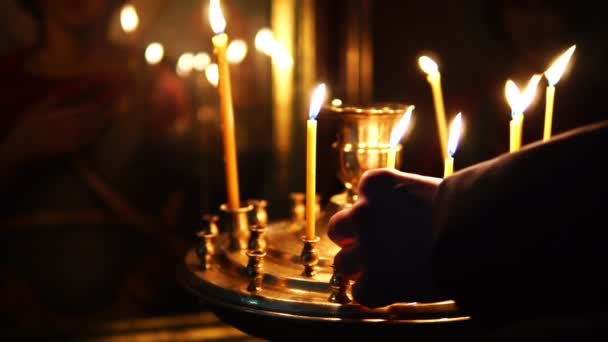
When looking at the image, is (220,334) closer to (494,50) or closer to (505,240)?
(494,50)

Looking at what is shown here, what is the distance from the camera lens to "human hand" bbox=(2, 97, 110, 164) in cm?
246

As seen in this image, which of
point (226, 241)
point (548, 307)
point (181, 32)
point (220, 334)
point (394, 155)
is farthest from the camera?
point (220, 334)

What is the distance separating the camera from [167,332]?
2.71 m

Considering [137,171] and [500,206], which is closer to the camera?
[500,206]

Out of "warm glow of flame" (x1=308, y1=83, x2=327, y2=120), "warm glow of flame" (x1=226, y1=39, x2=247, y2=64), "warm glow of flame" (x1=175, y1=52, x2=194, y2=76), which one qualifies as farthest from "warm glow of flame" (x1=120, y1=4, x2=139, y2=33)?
"warm glow of flame" (x1=308, y1=83, x2=327, y2=120)

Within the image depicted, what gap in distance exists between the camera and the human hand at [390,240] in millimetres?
920

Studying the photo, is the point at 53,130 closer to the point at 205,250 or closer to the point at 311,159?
the point at 205,250

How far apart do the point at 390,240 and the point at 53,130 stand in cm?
→ 183

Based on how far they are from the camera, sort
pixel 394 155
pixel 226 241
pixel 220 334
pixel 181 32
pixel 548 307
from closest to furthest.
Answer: pixel 548 307
pixel 394 155
pixel 226 241
pixel 181 32
pixel 220 334

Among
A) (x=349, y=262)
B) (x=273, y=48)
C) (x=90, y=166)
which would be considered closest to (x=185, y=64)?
(x=90, y=166)

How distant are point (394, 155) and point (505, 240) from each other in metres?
0.29

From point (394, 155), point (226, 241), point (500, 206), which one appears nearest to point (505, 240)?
point (500, 206)

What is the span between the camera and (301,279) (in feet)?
3.44

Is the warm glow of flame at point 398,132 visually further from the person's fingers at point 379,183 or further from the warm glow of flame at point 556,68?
the warm glow of flame at point 556,68
